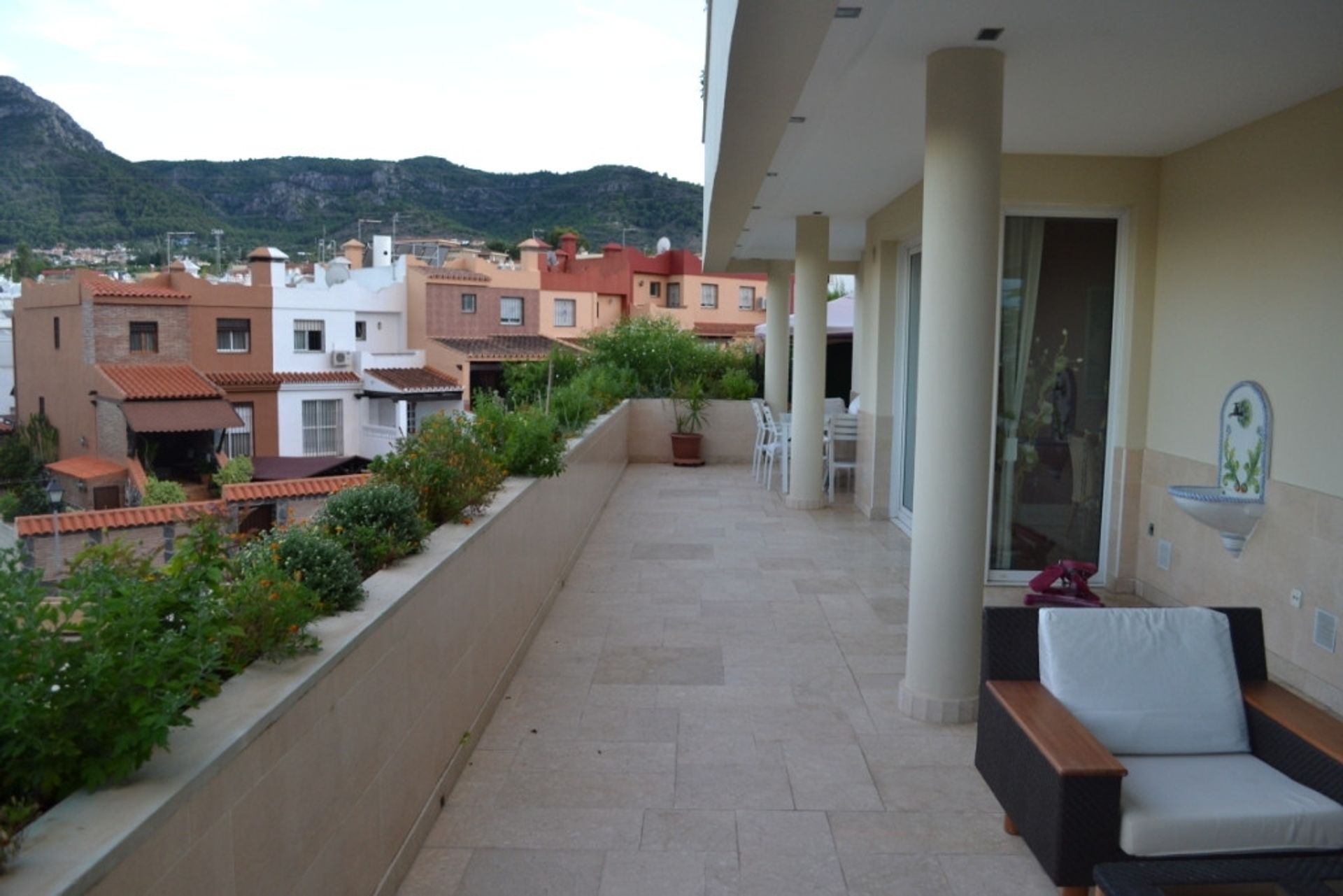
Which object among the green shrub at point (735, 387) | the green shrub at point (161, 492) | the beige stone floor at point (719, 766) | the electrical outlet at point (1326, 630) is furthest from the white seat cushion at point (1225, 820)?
the green shrub at point (161, 492)

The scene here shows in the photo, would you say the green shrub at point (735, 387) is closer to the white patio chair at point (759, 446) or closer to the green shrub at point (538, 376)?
the white patio chair at point (759, 446)

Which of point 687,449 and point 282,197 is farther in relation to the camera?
point 282,197

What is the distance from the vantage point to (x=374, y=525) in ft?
12.8

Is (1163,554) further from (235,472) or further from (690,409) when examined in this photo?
(235,472)

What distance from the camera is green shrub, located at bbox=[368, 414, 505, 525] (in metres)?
4.64

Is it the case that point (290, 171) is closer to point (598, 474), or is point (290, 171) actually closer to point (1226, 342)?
point (598, 474)

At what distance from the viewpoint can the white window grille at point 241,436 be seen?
1150 inches

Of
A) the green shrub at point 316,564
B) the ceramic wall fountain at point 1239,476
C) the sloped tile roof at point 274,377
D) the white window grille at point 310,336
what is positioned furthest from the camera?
the white window grille at point 310,336

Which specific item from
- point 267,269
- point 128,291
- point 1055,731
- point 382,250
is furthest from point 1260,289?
point 382,250

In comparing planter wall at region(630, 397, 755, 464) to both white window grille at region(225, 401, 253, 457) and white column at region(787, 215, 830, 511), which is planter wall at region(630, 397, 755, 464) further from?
white window grille at region(225, 401, 253, 457)

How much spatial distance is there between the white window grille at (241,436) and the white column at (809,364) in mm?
22310

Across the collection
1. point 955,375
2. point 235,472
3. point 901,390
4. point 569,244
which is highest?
point 569,244

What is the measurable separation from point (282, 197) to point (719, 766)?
45.1 m

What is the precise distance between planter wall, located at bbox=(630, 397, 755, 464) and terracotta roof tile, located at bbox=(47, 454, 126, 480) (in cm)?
1176
